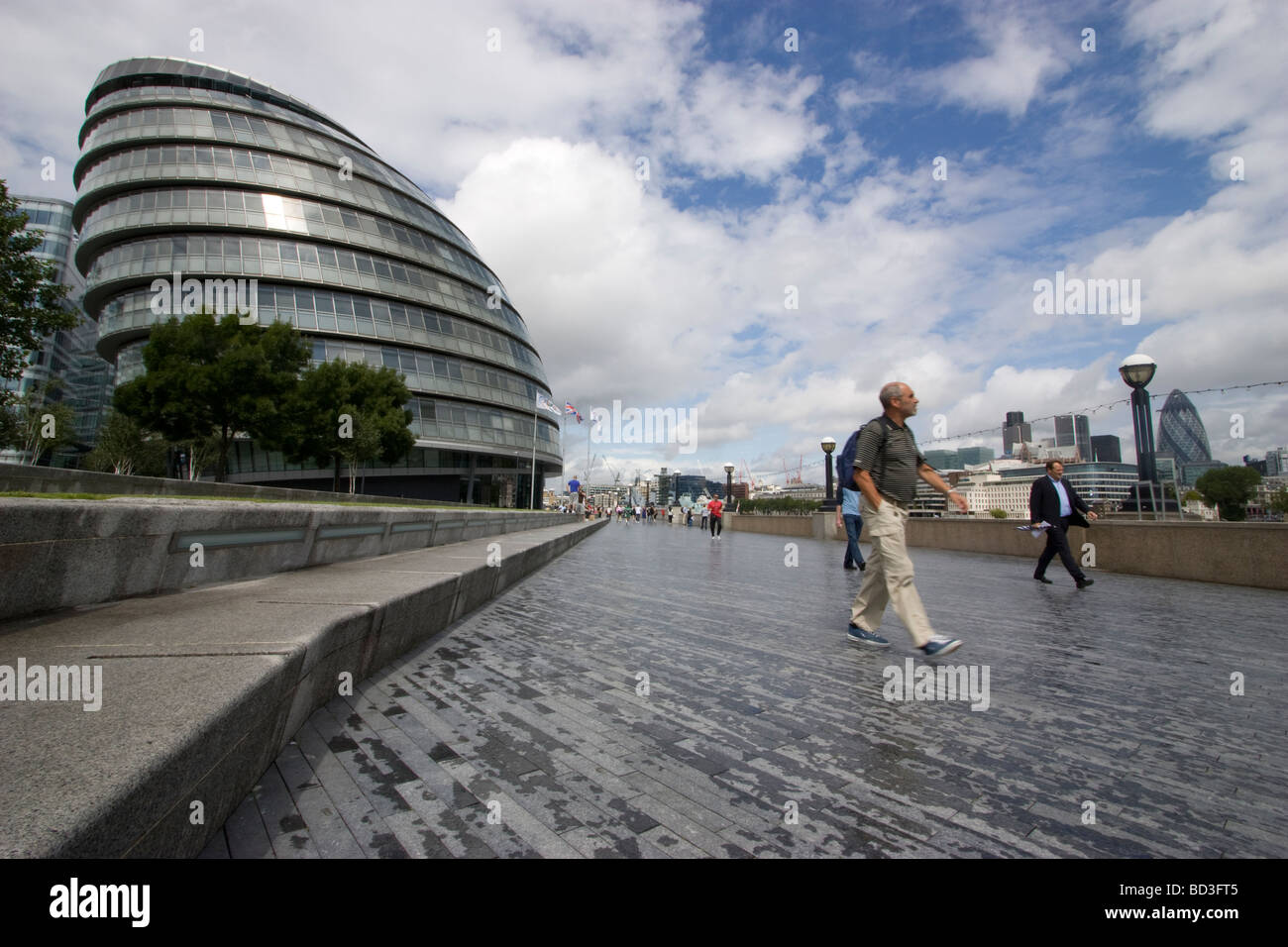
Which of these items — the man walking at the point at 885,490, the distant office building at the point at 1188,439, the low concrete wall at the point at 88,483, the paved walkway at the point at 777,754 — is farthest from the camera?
the distant office building at the point at 1188,439

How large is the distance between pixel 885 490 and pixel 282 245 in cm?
5120

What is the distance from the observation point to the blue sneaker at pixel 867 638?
5.11 metres

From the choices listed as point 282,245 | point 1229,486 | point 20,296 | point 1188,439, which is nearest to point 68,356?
point 282,245

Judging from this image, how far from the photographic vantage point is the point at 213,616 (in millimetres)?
3166

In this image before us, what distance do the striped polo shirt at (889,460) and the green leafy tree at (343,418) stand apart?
34.1m

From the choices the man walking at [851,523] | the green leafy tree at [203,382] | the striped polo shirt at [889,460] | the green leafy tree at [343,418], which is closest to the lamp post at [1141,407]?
the man walking at [851,523]

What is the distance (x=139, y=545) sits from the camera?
12.3ft

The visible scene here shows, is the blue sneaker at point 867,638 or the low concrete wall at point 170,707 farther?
Result: the blue sneaker at point 867,638

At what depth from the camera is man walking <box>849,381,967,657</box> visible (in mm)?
4883

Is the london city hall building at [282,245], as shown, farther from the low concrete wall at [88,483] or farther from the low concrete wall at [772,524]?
the low concrete wall at [88,483]

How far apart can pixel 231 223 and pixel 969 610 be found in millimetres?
52697
